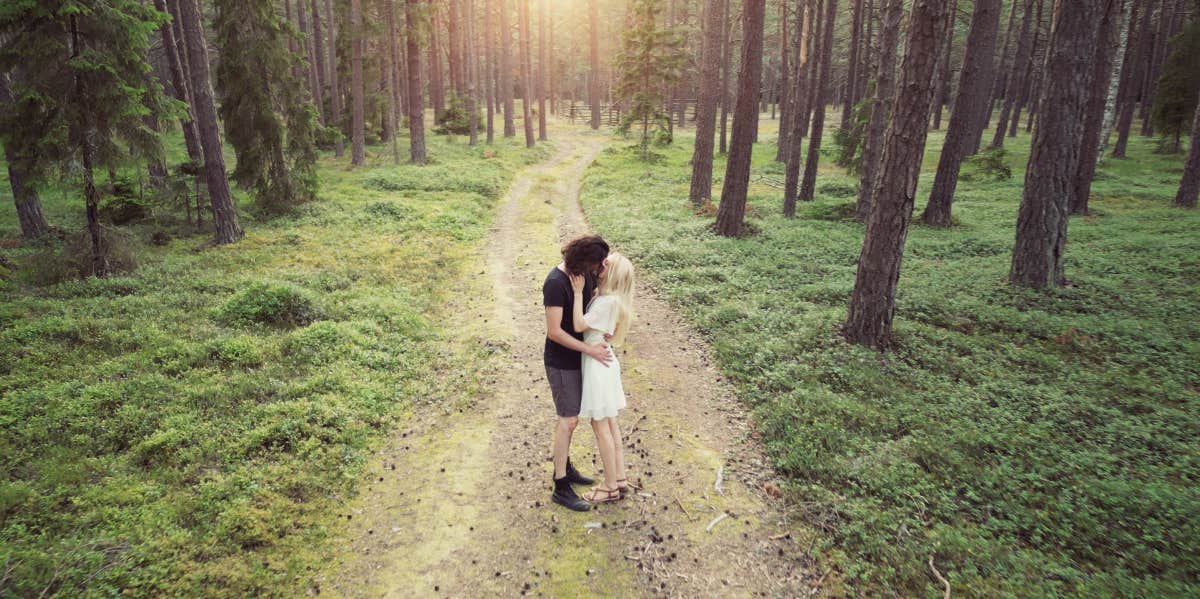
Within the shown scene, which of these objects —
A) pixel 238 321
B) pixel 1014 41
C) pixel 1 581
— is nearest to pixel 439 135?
pixel 238 321

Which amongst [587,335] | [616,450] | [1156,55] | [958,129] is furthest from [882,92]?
[1156,55]

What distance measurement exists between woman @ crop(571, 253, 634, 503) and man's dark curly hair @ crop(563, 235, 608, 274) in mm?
162

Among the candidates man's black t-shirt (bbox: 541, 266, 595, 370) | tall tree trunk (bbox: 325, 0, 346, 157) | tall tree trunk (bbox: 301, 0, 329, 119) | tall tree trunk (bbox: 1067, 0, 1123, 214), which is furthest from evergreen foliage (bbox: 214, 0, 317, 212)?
tall tree trunk (bbox: 1067, 0, 1123, 214)

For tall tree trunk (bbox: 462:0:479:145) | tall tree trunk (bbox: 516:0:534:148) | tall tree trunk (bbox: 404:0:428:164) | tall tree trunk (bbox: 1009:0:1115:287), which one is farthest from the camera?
tall tree trunk (bbox: 516:0:534:148)

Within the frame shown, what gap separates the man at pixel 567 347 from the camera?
5051mm

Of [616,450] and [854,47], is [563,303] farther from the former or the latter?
[854,47]

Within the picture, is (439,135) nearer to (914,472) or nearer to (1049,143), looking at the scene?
(1049,143)

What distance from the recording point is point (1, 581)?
13.6 feet

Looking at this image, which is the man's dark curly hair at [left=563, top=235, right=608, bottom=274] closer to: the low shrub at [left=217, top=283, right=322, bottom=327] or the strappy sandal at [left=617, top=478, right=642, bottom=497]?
the strappy sandal at [left=617, top=478, right=642, bottom=497]

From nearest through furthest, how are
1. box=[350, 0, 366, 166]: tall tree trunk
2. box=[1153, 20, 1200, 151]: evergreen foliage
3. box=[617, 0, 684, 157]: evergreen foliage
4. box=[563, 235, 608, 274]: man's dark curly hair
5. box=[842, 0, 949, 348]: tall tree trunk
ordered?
box=[563, 235, 608, 274]: man's dark curly hair < box=[842, 0, 949, 348]: tall tree trunk < box=[350, 0, 366, 166]: tall tree trunk < box=[1153, 20, 1200, 151]: evergreen foliage < box=[617, 0, 684, 157]: evergreen foliage

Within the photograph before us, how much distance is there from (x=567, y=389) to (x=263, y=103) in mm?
17103

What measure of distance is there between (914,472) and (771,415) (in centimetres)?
179

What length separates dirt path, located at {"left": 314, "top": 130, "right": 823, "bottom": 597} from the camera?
4848mm

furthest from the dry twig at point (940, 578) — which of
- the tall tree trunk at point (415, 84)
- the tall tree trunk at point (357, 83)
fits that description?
the tall tree trunk at point (357, 83)
